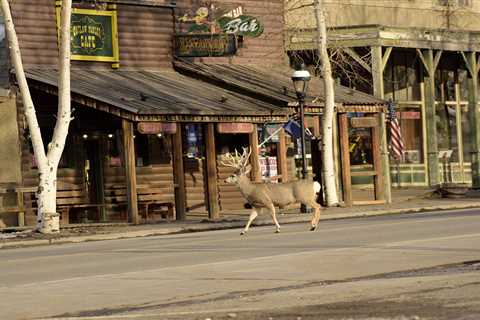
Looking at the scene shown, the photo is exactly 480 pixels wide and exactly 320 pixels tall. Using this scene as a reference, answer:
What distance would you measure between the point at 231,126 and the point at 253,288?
1878cm

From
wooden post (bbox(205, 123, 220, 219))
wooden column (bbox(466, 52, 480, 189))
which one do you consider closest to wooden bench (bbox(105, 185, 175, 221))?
wooden post (bbox(205, 123, 220, 219))

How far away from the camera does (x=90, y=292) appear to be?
1527 centimetres

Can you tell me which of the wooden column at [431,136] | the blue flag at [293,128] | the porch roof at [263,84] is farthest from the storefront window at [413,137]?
the blue flag at [293,128]

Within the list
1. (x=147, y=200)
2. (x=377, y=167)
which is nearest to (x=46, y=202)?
→ (x=147, y=200)

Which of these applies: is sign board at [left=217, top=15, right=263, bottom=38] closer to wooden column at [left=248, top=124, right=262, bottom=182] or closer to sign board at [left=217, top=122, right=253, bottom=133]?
wooden column at [left=248, top=124, right=262, bottom=182]

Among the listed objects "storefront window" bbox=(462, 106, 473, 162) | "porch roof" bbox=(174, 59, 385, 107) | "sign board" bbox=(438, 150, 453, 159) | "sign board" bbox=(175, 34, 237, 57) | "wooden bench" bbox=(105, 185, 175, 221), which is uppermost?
"sign board" bbox=(175, 34, 237, 57)

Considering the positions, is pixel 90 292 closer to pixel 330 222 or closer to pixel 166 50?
pixel 330 222

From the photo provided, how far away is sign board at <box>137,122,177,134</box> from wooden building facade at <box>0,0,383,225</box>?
3cm

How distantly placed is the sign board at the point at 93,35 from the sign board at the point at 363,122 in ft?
23.9

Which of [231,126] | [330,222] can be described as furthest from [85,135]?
[330,222]

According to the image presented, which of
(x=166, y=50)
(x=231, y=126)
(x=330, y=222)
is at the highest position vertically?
(x=166, y=50)

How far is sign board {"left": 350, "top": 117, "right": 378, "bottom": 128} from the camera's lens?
121 feet

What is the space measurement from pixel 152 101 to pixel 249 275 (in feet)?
51.6

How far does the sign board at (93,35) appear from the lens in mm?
33781
